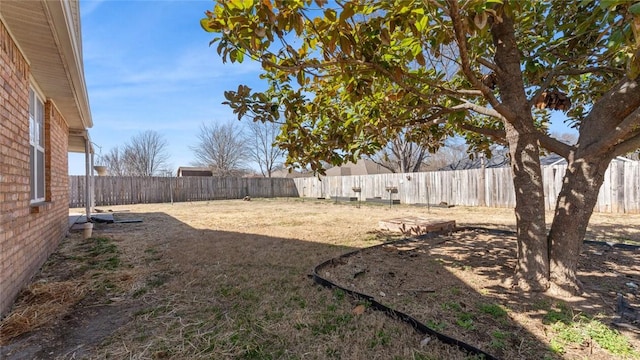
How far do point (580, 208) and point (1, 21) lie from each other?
5408 millimetres

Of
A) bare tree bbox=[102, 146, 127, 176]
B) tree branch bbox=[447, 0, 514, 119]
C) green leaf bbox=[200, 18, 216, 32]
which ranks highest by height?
bare tree bbox=[102, 146, 127, 176]

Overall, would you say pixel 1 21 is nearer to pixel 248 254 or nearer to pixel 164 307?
pixel 164 307

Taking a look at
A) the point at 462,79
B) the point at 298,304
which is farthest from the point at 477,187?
the point at 298,304

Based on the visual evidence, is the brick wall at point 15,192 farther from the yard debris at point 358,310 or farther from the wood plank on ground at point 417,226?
the wood plank on ground at point 417,226

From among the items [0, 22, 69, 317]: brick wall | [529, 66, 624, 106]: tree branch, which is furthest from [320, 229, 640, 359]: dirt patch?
[0, 22, 69, 317]: brick wall

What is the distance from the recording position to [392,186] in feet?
52.2

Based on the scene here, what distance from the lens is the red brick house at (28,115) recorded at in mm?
2586

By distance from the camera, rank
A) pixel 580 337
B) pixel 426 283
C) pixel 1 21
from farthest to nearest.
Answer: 1. pixel 426 283
2. pixel 1 21
3. pixel 580 337

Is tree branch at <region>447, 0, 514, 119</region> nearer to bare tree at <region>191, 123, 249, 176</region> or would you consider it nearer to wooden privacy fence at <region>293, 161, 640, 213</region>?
wooden privacy fence at <region>293, 161, 640, 213</region>

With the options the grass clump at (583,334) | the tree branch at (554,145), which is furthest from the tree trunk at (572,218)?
the grass clump at (583,334)

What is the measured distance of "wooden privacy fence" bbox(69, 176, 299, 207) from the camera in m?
15.9

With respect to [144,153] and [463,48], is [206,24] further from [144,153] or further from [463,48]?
[144,153]

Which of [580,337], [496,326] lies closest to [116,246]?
[496,326]

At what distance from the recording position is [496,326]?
2.18 m
